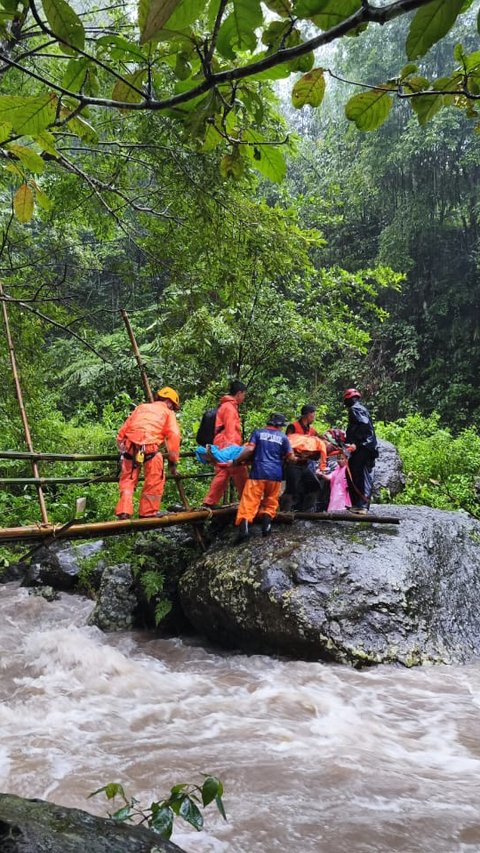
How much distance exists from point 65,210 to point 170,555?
168 inches

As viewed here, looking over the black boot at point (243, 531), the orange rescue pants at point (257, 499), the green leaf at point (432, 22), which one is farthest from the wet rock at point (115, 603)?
the green leaf at point (432, 22)

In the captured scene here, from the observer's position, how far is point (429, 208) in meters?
19.9

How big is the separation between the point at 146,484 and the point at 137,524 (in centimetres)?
81

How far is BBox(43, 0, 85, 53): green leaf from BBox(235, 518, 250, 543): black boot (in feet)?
18.2

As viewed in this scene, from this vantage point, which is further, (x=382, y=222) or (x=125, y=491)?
(x=382, y=222)

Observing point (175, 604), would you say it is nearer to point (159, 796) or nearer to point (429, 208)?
point (159, 796)

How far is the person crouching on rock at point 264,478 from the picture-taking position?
631cm

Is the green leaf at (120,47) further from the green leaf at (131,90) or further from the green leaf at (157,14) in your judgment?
the green leaf at (157,14)

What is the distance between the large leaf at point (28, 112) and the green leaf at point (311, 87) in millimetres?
565

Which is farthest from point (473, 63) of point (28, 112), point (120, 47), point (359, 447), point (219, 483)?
point (219, 483)

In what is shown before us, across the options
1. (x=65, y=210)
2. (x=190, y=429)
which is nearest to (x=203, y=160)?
(x=65, y=210)

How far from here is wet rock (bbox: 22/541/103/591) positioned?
27.1ft

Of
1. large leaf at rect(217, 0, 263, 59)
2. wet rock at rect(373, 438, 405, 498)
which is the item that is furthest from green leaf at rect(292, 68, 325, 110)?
wet rock at rect(373, 438, 405, 498)

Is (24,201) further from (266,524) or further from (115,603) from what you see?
(115,603)
